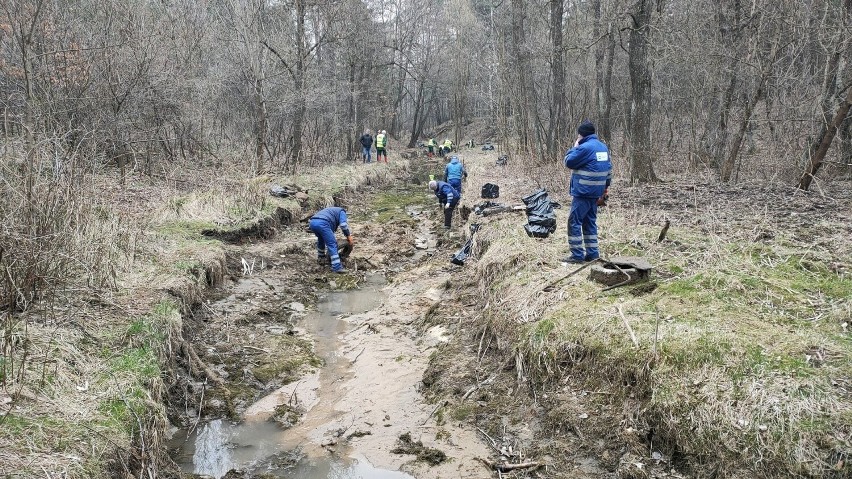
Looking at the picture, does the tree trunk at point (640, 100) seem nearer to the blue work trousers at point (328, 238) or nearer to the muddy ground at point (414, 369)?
the muddy ground at point (414, 369)

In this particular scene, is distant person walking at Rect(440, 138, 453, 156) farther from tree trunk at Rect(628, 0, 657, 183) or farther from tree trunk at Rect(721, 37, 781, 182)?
tree trunk at Rect(721, 37, 781, 182)

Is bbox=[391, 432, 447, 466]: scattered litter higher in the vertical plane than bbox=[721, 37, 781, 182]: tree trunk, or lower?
lower

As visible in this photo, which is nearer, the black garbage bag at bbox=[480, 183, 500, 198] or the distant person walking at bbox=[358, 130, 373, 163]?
the black garbage bag at bbox=[480, 183, 500, 198]

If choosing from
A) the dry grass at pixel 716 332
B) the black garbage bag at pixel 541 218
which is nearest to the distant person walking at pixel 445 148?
the dry grass at pixel 716 332

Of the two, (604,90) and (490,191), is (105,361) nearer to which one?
(490,191)

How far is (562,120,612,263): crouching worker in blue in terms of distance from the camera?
639 cm

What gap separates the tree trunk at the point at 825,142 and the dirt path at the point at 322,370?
21.5 ft

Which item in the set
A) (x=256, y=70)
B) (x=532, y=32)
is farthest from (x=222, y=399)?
(x=532, y=32)

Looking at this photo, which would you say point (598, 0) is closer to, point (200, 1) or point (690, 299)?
point (200, 1)

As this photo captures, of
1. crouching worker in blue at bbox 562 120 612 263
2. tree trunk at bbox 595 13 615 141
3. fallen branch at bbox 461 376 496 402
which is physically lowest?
fallen branch at bbox 461 376 496 402

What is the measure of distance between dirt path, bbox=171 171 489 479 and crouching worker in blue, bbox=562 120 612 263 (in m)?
2.13

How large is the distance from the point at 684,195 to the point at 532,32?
17284mm

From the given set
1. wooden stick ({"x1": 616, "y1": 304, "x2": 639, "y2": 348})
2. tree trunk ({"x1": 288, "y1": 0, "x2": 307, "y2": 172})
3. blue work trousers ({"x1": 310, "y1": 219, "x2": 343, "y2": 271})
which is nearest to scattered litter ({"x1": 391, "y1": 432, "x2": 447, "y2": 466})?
wooden stick ({"x1": 616, "y1": 304, "x2": 639, "y2": 348})

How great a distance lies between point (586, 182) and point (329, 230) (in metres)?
5.05
